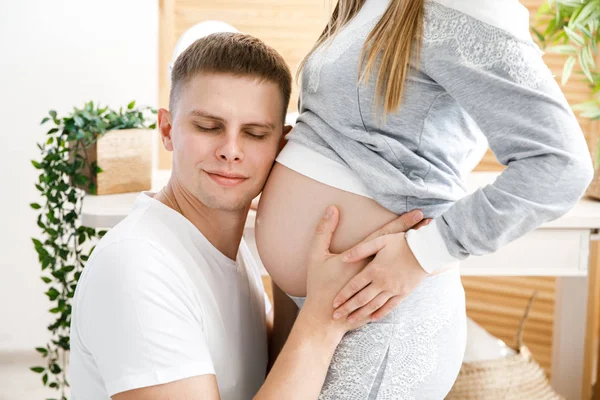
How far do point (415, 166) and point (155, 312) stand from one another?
42 centimetres

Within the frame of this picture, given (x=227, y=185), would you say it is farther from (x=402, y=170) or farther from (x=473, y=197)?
(x=473, y=197)

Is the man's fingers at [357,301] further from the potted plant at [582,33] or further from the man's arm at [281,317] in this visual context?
the potted plant at [582,33]

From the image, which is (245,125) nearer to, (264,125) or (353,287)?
(264,125)

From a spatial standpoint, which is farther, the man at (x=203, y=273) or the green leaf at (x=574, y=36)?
the green leaf at (x=574, y=36)

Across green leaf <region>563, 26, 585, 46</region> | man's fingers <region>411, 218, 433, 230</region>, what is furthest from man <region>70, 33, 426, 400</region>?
green leaf <region>563, 26, 585, 46</region>

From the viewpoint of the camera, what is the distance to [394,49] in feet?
3.24

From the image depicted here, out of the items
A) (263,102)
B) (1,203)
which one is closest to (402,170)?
(263,102)

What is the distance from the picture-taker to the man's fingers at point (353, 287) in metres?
0.99

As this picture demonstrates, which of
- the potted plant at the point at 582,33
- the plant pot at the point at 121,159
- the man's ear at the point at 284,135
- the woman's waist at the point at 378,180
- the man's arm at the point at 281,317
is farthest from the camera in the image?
the potted plant at the point at 582,33

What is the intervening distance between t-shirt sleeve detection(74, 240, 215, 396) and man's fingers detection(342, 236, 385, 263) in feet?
0.78

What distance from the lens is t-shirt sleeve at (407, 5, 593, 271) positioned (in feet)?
2.96

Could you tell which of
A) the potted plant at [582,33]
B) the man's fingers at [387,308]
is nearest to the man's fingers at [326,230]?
the man's fingers at [387,308]

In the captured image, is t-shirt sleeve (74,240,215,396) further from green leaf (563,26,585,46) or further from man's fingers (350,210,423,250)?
green leaf (563,26,585,46)

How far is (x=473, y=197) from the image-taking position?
94cm
